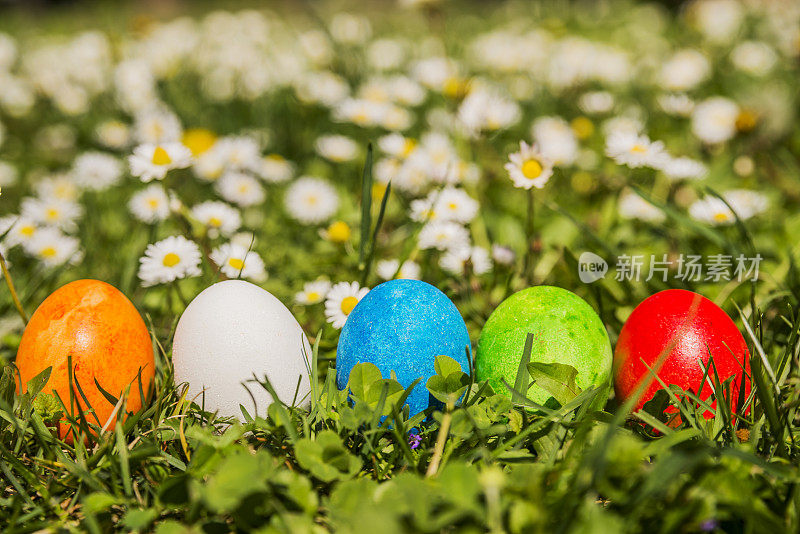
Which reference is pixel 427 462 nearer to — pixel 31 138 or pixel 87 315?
pixel 87 315

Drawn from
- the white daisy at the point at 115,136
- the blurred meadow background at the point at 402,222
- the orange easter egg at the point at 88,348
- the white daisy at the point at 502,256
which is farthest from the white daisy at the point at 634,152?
the white daisy at the point at 115,136

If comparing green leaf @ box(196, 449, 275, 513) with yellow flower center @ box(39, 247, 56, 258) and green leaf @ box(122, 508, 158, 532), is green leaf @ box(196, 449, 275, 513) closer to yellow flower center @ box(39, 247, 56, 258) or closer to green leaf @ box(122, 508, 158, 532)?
green leaf @ box(122, 508, 158, 532)

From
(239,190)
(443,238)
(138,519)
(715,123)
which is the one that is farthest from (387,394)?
(715,123)

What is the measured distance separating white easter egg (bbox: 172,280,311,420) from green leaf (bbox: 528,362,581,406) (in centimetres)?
42

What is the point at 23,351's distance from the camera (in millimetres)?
1152

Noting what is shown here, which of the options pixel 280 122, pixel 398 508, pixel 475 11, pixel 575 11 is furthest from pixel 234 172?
pixel 475 11

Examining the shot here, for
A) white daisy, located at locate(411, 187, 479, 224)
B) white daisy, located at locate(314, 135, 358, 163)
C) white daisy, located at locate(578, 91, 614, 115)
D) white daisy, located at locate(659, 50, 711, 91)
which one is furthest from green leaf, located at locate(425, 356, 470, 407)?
white daisy, located at locate(659, 50, 711, 91)

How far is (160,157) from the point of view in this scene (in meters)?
1.50

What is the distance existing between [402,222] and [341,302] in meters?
0.76

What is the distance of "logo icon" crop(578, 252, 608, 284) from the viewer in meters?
1.50

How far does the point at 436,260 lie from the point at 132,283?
0.85 meters

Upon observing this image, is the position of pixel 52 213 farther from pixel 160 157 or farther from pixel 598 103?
pixel 598 103

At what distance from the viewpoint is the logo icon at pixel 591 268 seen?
1.50 meters

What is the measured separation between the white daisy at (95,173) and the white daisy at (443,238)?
1361mm
